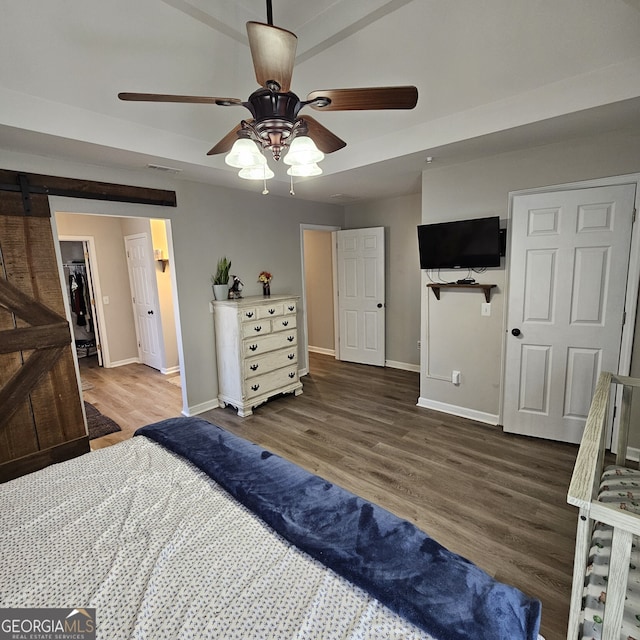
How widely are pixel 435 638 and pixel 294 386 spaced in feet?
11.4

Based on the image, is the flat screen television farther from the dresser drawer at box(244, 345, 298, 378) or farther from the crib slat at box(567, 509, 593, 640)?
the crib slat at box(567, 509, 593, 640)

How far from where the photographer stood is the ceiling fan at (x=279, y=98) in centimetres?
129

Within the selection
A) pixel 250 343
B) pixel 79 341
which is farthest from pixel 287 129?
pixel 79 341

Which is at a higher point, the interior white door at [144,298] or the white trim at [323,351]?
the interior white door at [144,298]

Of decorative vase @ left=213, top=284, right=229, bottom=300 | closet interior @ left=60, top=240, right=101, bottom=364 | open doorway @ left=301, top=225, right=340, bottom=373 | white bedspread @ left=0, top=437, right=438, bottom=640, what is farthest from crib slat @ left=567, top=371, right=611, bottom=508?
closet interior @ left=60, top=240, right=101, bottom=364

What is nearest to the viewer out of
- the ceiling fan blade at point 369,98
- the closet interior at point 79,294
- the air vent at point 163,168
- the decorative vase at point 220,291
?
the ceiling fan blade at point 369,98

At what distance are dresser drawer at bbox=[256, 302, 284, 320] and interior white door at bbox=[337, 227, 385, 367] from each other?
5.83 feet

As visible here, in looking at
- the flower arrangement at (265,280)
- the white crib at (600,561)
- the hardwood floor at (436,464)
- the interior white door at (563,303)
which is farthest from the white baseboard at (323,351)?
the white crib at (600,561)

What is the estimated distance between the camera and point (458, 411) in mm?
3586

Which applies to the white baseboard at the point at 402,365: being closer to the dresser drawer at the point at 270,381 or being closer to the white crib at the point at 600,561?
the dresser drawer at the point at 270,381

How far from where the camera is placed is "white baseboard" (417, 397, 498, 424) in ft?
11.1

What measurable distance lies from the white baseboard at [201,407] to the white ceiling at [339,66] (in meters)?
2.51

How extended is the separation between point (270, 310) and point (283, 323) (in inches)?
10.6

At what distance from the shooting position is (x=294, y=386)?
14.1ft
